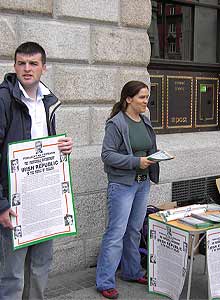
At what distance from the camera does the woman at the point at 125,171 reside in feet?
14.0

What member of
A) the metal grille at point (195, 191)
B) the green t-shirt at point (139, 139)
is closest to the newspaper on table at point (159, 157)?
the green t-shirt at point (139, 139)

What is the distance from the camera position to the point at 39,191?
314cm

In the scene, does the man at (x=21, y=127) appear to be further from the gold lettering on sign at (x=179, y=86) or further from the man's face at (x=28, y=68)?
the gold lettering on sign at (x=179, y=86)

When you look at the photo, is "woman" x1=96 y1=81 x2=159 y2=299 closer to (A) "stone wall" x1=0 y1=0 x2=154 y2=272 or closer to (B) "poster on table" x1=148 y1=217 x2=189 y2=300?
(B) "poster on table" x1=148 y1=217 x2=189 y2=300

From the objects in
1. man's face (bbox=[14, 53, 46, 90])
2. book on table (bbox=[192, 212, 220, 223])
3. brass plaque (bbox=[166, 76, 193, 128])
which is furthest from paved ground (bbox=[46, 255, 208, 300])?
brass plaque (bbox=[166, 76, 193, 128])

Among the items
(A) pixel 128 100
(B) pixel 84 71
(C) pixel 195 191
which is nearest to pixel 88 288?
(A) pixel 128 100

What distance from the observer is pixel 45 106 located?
324 cm

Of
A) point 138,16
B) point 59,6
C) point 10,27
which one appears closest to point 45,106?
point 10,27

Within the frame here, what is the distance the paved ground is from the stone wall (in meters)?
0.15

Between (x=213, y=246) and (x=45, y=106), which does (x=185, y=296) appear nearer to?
(x=213, y=246)

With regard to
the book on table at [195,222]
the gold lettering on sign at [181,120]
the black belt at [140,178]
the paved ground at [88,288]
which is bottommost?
the paved ground at [88,288]

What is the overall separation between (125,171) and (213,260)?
1.00m

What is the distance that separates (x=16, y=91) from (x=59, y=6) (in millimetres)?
1997

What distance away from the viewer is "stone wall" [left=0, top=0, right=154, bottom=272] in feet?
15.5
